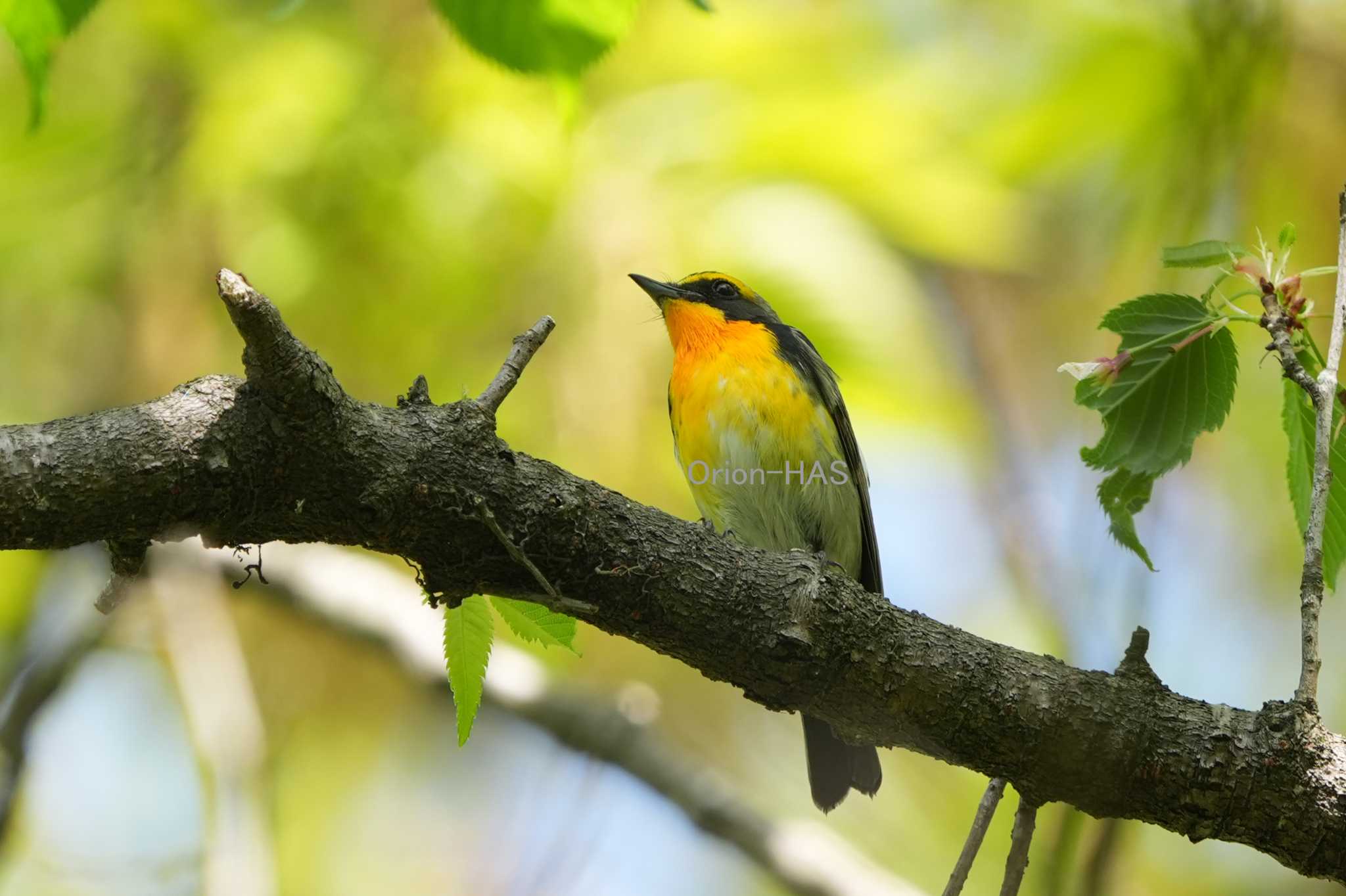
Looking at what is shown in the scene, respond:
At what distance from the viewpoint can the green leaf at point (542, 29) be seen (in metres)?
2.44

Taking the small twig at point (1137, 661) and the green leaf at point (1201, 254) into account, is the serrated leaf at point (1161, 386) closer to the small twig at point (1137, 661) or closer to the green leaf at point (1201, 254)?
the green leaf at point (1201, 254)

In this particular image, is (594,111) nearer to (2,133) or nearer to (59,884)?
(2,133)

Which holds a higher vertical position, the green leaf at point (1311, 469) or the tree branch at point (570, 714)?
the green leaf at point (1311, 469)

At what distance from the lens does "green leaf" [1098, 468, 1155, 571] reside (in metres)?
2.82

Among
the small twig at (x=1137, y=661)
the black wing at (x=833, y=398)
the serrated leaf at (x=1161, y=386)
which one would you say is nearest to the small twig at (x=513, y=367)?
the serrated leaf at (x=1161, y=386)

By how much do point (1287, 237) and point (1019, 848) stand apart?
5.01 ft

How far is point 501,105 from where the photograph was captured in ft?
15.4

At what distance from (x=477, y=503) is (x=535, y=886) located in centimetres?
252

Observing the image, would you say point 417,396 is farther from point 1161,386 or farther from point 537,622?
point 1161,386

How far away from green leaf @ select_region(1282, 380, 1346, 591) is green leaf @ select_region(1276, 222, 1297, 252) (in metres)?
0.33

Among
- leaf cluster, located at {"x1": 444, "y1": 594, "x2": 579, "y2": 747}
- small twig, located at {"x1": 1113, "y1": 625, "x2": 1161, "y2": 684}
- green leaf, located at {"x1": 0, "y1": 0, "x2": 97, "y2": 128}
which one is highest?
small twig, located at {"x1": 1113, "y1": 625, "x2": 1161, "y2": 684}

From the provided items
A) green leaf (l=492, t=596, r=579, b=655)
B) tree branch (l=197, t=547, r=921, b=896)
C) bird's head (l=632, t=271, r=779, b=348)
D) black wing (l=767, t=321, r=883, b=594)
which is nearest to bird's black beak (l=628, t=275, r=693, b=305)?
bird's head (l=632, t=271, r=779, b=348)

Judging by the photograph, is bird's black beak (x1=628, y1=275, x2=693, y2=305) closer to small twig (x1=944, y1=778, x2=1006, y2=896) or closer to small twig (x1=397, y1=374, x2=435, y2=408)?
small twig (x1=397, y1=374, x2=435, y2=408)

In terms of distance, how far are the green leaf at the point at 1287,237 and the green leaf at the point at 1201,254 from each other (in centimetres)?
11
